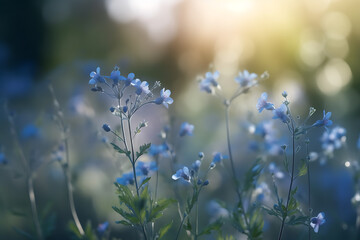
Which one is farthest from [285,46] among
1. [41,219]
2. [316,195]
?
[41,219]

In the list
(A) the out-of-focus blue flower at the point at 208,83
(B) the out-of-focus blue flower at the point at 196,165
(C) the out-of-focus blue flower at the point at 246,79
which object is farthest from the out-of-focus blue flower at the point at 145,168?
(C) the out-of-focus blue flower at the point at 246,79

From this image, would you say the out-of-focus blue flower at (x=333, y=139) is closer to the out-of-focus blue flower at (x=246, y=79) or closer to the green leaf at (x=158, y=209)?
the out-of-focus blue flower at (x=246, y=79)

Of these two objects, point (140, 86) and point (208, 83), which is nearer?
point (140, 86)

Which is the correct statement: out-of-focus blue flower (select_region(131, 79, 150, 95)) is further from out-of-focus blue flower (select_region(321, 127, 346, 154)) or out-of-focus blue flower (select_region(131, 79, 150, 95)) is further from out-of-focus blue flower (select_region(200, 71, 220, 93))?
out-of-focus blue flower (select_region(321, 127, 346, 154))

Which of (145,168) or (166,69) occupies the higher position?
(166,69)

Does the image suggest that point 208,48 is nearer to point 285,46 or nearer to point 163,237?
point 285,46

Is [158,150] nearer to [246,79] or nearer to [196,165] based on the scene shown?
[196,165]

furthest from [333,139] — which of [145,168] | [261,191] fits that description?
[145,168]

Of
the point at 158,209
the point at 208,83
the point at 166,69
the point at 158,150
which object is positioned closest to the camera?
the point at 158,209
